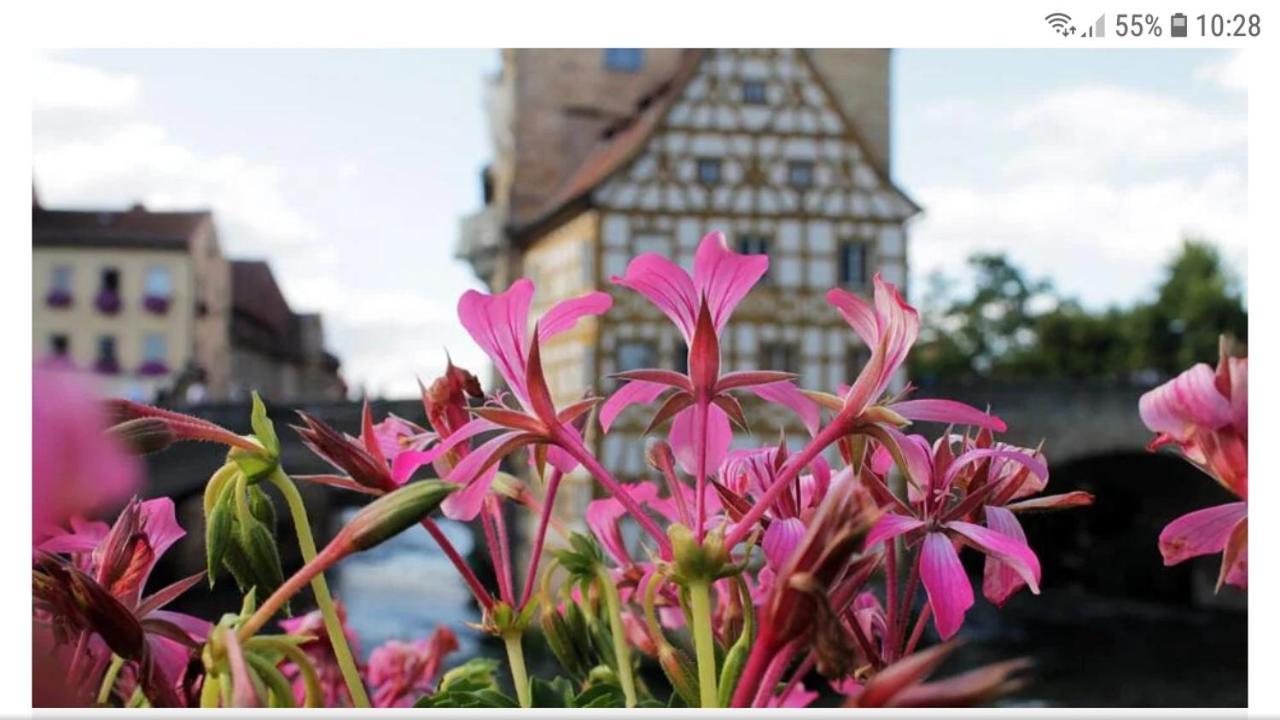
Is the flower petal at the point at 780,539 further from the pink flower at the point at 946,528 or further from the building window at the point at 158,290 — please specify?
the building window at the point at 158,290

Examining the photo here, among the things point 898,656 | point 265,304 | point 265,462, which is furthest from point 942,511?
point 265,304

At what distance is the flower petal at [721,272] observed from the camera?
366 mm

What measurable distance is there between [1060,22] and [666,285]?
24 cm

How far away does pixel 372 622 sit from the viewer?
40.0 ft

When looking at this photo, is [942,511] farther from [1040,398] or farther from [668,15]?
[1040,398]

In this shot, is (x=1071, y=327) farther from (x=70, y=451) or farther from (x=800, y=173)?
(x=70, y=451)

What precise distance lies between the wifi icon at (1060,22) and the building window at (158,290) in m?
14.2

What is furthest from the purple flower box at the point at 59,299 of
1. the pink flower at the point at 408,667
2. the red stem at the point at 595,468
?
the red stem at the point at 595,468

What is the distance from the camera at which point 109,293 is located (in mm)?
13695

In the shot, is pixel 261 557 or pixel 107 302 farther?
pixel 107 302

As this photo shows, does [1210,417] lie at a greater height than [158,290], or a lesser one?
lesser

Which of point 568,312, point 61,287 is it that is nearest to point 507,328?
point 568,312

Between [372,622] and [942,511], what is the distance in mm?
12329

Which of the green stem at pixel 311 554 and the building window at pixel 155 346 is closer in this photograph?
the green stem at pixel 311 554
